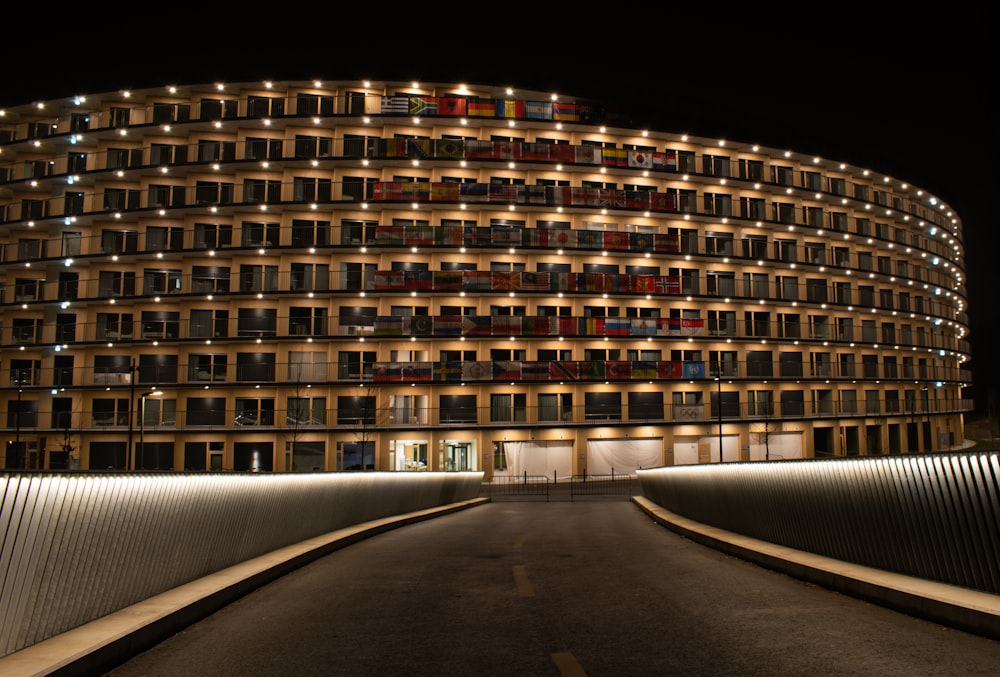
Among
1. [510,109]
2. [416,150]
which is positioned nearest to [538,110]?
[510,109]

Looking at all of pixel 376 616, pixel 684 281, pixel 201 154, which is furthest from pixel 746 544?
pixel 201 154

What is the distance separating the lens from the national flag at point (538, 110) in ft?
176

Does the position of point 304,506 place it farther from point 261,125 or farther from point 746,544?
point 261,125

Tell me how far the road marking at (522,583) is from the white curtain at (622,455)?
4166cm

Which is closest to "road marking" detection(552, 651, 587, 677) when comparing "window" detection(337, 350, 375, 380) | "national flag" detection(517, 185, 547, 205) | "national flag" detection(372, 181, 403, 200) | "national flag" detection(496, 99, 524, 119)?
"window" detection(337, 350, 375, 380)

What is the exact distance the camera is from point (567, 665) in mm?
5961

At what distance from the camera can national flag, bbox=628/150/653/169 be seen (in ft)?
180

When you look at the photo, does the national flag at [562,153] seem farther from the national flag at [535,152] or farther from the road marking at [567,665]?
the road marking at [567,665]

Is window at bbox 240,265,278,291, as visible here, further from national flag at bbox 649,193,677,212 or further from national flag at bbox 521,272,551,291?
national flag at bbox 649,193,677,212

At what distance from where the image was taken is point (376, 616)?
7949mm

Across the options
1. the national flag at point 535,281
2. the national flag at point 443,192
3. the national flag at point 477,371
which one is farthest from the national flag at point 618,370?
the national flag at point 443,192

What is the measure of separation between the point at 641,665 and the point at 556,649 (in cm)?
82

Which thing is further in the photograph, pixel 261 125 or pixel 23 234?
pixel 23 234

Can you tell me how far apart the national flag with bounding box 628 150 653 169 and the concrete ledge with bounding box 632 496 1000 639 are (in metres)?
45.1
